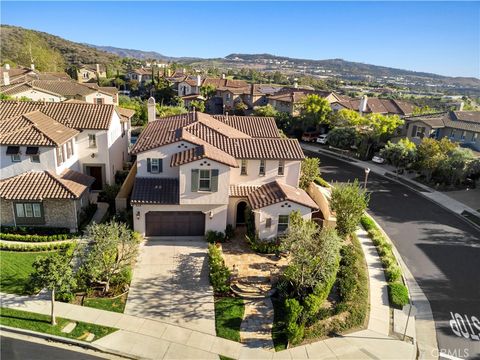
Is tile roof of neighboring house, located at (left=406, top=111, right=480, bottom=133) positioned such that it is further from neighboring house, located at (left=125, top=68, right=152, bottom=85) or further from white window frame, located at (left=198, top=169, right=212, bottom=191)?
neighboring house, located at (left=125, top=68, right=152, bottom=85)

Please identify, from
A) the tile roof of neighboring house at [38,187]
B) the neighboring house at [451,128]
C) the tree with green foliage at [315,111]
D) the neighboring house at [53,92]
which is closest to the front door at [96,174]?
the tile roof of neighboring house at [38,187]

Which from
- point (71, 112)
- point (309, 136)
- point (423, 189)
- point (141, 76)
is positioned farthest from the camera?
point (141, 76)

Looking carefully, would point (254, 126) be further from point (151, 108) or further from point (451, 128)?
point (451, 128)

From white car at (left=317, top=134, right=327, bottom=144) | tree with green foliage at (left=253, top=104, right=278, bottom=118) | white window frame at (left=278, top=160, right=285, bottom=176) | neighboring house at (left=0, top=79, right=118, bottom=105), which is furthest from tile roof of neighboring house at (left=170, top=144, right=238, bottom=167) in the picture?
tree with green foliage at (left=253, top=104, right=278, bottom=118)

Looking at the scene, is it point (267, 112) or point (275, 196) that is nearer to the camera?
point (275, 196)

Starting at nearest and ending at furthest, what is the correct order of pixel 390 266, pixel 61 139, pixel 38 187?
1. pixel 390 266
2. pixel 38 187
3. pixel 61 139

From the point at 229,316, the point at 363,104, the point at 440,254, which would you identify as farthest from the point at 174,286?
the point at 363,104

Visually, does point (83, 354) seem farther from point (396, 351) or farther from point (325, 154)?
point (325, 154)
